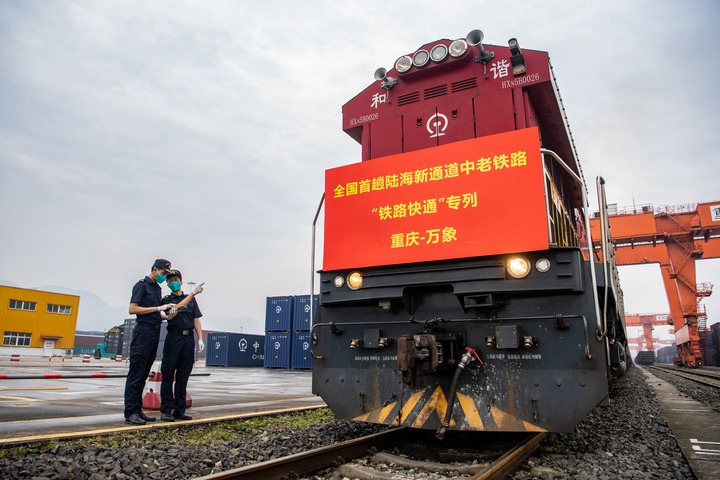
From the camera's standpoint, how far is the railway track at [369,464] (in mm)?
2994

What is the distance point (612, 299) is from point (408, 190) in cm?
289

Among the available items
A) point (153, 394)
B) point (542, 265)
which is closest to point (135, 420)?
point (153, 394)

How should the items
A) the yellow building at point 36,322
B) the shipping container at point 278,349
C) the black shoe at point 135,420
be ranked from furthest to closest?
the yellow building at point 36,322
the shipping container at point 278,349
the black shoe at point 135,420

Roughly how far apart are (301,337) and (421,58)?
19.8m

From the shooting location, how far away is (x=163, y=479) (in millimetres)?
3076

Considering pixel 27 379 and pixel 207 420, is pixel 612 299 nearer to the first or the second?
pixel 207 420

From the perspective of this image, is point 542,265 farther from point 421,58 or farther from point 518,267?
point 421,58

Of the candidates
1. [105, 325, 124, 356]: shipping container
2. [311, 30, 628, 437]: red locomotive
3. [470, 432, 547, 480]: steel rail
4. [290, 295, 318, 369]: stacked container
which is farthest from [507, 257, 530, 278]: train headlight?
[105, 325, 124, 356]: shipping container

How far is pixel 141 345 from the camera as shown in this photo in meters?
4.87

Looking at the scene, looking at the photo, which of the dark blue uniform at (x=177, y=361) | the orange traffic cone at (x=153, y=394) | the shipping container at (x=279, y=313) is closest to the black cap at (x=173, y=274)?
the dark blue uniform at (x=177, y=361)

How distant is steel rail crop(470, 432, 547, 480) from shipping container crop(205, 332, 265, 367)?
24718mm

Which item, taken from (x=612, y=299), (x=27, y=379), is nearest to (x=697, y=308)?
(x=612, y=299)

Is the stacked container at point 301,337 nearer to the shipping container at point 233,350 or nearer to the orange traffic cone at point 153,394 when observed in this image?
the shipping container at point 233,350

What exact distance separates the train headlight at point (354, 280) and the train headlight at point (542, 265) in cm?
159
